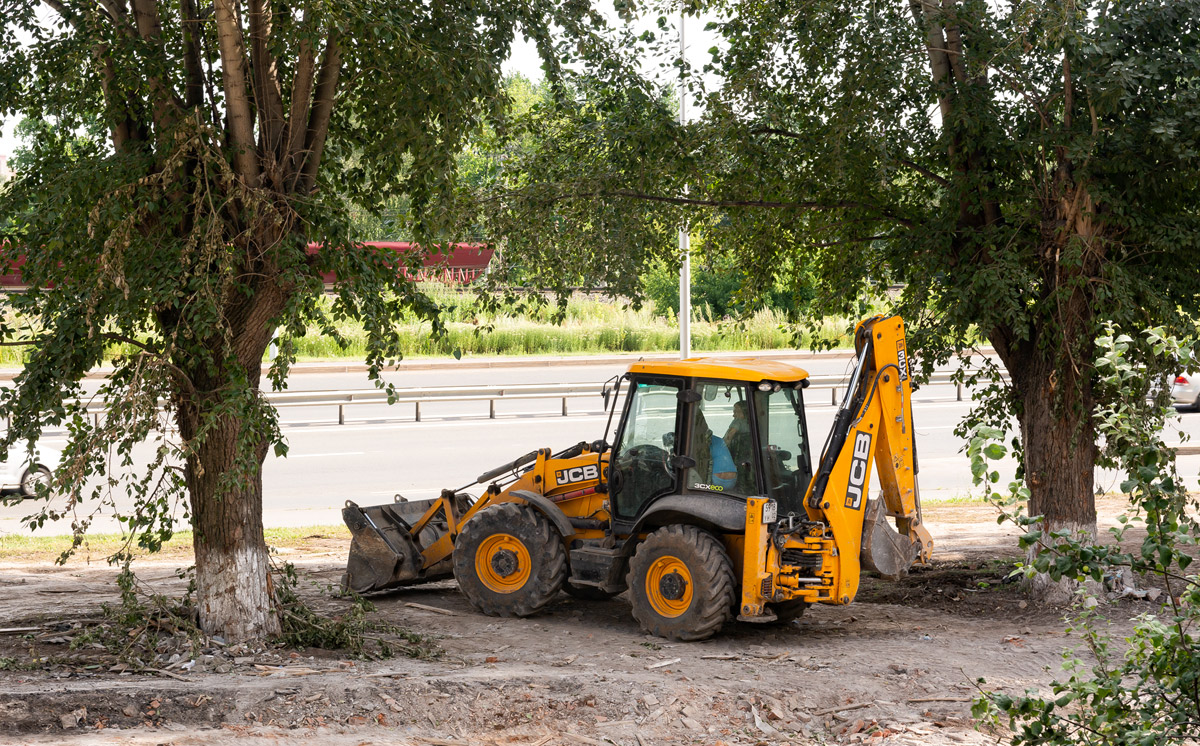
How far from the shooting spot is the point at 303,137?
760 cm

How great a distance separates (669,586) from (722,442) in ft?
3.78

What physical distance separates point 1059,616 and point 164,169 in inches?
294

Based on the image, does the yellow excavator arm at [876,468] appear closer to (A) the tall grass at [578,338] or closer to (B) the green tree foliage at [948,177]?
(B) the green tree foliage at [948,177]

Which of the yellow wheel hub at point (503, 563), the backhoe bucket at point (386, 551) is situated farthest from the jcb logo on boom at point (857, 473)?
the backhoe bucket at point (386, 551)

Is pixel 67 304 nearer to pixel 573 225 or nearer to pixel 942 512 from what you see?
pixel 573 225

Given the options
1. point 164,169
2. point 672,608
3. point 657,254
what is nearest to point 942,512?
point 657,254

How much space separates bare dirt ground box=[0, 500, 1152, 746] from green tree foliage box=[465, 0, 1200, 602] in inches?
73.4

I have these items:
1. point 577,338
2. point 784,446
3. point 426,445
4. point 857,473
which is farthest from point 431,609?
point 577,338

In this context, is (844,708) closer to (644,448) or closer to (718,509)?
(718,509)

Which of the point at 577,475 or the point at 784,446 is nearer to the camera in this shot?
the point at 784,446

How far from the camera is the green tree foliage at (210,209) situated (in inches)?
268

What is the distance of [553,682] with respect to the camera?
6930 millimetres

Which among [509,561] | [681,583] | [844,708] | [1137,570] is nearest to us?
[1137,570]

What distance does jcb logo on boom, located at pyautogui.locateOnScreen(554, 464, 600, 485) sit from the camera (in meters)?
9.21
